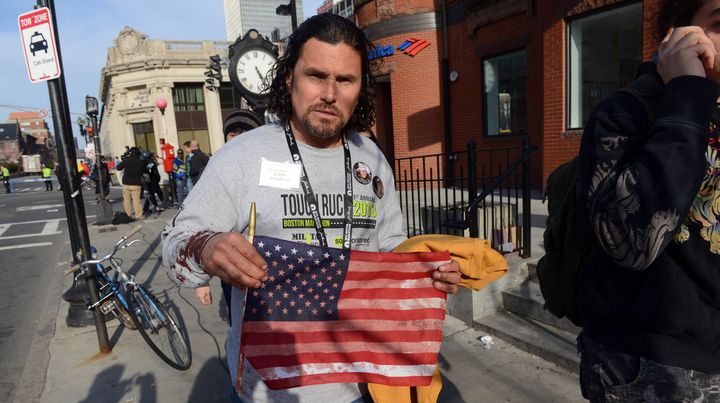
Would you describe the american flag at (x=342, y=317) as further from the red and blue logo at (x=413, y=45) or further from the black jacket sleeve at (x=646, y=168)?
the red and blue logo at (x=413, y=45)

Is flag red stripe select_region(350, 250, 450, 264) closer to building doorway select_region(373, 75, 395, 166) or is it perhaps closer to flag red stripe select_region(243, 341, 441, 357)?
flag red stripe select_region(243, 341, 441, 357)

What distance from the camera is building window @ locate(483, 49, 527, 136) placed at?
10.4m

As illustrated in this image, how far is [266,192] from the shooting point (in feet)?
5.26

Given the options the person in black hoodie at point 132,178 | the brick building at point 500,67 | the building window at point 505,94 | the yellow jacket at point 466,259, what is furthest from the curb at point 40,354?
the building window at point 505,94

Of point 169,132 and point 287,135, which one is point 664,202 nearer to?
point 287,135

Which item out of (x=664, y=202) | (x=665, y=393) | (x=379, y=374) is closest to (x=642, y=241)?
(x=664, y=202)

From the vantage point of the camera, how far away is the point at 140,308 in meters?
4.41

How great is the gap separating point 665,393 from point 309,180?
142 cm

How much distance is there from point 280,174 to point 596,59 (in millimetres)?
8920

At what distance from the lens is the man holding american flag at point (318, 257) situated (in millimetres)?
1571

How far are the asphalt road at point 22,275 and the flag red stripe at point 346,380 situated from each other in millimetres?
4010

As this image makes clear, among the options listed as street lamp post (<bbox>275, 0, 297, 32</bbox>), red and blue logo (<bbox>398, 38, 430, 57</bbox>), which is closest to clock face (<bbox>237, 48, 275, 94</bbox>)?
street lamp post (<bbox>275, 0, 297, 32</bbox>)

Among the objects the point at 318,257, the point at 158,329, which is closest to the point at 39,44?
the point at 158,329

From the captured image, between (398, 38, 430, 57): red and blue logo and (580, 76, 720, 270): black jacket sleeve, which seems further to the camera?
(398, 38, 430, 57): red and blue logo
